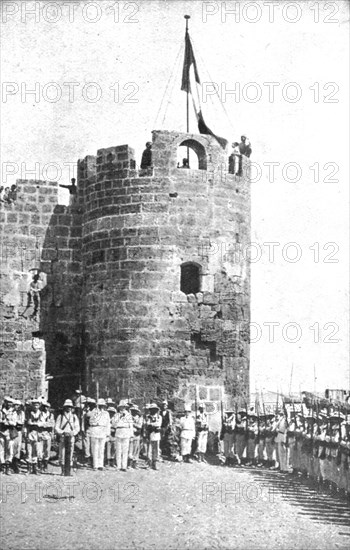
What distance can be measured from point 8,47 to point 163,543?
409 inches

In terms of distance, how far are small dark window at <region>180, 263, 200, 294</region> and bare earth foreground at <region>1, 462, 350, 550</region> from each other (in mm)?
4505

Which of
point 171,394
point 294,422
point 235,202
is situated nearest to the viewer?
point 294,422

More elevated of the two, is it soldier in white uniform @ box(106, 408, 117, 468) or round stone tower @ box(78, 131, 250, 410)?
round stone tower @ box(78, 131, 250, 410)

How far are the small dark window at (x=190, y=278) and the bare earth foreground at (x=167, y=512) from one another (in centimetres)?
450

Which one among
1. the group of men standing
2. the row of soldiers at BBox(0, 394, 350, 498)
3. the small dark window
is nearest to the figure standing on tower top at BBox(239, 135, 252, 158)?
the group of men standing

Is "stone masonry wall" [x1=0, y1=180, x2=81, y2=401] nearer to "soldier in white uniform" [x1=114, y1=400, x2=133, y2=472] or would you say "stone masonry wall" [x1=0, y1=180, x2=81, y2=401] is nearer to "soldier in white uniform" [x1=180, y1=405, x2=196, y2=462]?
"soldier in white uniform" [x1=114, y1=400, x2=133, y2=472]

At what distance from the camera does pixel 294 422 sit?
713 inches

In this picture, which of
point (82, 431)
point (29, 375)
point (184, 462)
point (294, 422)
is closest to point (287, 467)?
point (294, 422)

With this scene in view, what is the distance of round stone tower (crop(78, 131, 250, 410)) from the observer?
19969 millimetres

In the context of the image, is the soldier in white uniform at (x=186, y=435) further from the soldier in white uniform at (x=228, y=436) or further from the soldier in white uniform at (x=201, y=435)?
the soldier in white uniform at (x=228, y=436)

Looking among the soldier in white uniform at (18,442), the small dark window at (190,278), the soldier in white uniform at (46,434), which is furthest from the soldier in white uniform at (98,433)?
the small dark window at (190,278)

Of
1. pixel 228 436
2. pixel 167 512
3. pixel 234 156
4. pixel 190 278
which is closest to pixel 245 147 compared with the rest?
pixel 234 156

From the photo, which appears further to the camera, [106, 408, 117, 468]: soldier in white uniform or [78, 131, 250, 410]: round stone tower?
[78, 131, 250, 410]: round stone tower

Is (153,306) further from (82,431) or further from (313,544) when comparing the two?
(313,544)
